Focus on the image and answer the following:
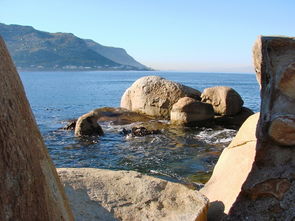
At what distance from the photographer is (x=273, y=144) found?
4.02 metres

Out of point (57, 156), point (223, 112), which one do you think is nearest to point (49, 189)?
point (57, 156)

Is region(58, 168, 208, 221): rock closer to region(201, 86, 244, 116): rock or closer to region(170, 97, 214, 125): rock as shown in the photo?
region(170, 97, 214, 125): rock

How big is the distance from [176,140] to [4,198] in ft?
44.1

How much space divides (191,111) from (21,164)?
53.9ft

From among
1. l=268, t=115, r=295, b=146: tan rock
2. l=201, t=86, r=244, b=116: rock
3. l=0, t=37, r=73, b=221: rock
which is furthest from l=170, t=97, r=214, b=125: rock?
l=0, t=37, r=73, b=221: rock

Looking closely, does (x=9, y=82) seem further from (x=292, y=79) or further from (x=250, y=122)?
(x=250, y=122)

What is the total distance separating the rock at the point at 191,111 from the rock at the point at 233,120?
0.89 m

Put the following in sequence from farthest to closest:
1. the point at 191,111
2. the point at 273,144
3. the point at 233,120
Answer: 1. the point at 233,120
2. the point at 191,111
3. the point at 273,144

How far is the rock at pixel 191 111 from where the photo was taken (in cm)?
1845

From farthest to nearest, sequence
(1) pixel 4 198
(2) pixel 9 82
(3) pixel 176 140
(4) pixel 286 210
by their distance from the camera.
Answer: (3) pixel 176 140 → (4) pixel 286 210 → (2) pixel 9 82 → (1) pixel 4 198

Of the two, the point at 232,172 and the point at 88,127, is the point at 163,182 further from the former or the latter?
the point at 88,127

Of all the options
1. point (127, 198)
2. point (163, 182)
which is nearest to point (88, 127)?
point (163, 182)

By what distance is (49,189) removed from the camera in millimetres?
2637

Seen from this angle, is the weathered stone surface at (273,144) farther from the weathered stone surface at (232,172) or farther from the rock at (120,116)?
the rock at (120,116)
